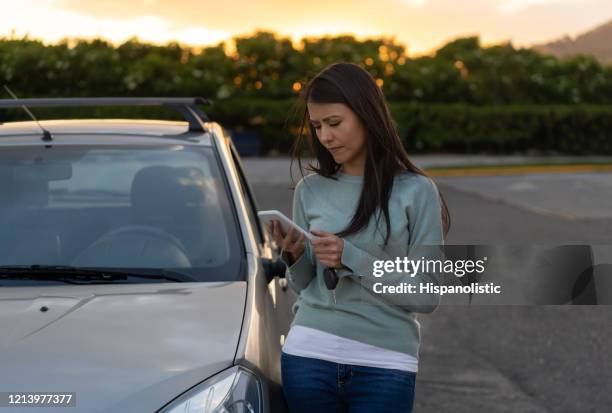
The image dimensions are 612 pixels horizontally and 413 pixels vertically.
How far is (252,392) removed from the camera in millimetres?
2650

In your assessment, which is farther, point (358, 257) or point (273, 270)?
point (273, 270)

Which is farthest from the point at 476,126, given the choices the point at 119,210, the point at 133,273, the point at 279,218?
the point at 279,218

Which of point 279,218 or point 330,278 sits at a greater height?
point 279,218

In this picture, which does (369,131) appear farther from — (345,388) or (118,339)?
(118,339)

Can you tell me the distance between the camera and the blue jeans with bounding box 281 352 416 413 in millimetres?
2580

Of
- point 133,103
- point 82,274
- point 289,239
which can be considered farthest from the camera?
point 133,103

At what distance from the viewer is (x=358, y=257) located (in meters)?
2.56

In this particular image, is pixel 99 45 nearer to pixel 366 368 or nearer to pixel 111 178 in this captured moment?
pixel 111 178

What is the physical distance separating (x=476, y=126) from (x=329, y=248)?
22.7 metres

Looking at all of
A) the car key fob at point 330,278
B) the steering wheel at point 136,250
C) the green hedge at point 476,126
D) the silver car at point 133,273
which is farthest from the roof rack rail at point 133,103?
the green hedge at point 476,126

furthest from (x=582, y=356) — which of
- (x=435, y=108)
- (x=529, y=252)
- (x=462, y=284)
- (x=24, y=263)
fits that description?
(x=435, y=108)

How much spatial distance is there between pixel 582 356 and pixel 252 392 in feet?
13.5

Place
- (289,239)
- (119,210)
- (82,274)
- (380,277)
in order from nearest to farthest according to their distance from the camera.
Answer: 1. (380,277)
2. (289,239)
3. (82,274)
4. (119,210)

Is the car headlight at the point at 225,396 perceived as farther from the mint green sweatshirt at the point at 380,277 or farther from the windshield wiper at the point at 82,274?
the windshield wiper at the point at 82,274
